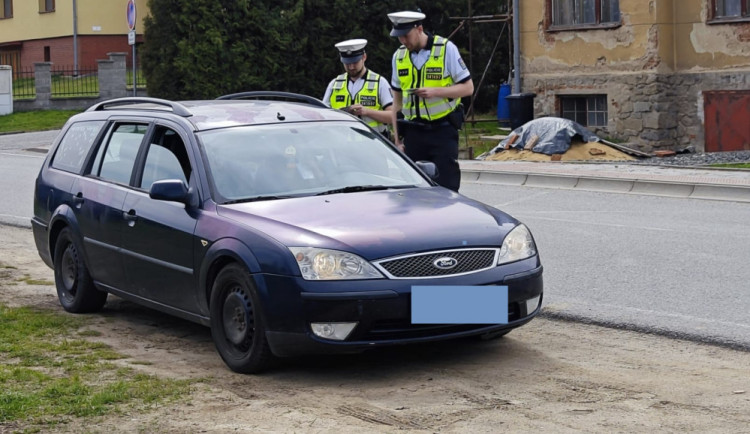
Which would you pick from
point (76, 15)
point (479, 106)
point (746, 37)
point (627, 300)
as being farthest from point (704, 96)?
point (76, 15)

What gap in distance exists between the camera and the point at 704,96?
24344 mm

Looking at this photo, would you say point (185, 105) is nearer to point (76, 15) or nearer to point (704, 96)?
point (704, 96)

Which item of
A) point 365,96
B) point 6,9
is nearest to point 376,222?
point 365,96

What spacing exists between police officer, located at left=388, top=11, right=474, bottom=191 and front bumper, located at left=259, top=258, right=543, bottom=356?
3.13 metres

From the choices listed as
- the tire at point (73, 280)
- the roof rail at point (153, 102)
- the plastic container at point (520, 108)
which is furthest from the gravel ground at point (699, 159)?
the tire at point (73, 280)

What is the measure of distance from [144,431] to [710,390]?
2.70 m

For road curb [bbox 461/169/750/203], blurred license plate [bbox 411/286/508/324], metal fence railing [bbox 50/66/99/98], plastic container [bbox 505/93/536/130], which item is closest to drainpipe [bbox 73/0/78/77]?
metal fence railing [bbox 50/66/99/98]

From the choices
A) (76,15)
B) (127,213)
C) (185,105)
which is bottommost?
(127,213)

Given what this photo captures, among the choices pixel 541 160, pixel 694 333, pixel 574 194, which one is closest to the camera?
pixel 694 333

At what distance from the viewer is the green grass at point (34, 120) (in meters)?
35.1

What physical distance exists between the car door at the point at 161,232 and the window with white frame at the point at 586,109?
1863cm

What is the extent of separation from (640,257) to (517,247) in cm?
394

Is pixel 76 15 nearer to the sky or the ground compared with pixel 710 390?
nearer to the sky

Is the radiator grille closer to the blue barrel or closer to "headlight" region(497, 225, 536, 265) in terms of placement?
"headlight" region(497, 225, 536, 265)
